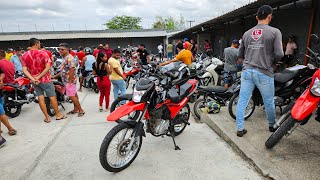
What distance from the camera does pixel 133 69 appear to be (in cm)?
934

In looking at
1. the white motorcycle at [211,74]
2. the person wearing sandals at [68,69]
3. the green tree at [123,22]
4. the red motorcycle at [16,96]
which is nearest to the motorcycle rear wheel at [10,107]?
the red motorcycle at [16,96]

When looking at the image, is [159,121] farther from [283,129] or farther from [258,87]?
[283,129]

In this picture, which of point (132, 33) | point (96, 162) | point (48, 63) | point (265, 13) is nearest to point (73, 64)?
point (48, 63)

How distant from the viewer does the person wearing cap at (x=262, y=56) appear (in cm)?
333

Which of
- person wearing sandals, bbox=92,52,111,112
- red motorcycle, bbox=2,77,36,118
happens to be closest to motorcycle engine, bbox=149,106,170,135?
person wearing sandals, bbox=92,52,111,112

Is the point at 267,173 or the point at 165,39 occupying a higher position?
the point at 165,39

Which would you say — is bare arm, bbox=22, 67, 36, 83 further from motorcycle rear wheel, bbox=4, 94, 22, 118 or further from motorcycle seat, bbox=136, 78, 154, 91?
motorcycle seat, bbox=136, 78, 154, 91

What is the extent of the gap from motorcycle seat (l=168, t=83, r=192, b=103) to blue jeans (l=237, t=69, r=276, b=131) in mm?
826

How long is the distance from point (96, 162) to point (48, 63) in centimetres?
285

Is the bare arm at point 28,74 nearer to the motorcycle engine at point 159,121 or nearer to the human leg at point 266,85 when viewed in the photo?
the motorcycle engine at point 159,121

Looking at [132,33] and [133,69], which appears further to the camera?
[132,33]

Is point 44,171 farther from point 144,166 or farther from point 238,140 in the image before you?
point 238,140

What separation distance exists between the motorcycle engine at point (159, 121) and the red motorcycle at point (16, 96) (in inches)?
164

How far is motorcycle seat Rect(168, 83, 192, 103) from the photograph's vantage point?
12.3 feet
